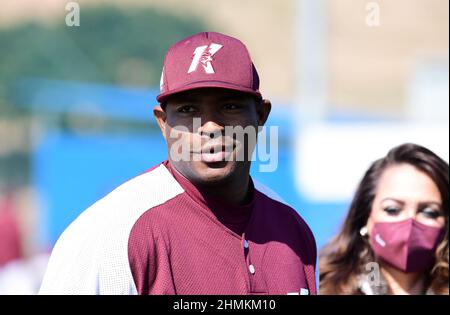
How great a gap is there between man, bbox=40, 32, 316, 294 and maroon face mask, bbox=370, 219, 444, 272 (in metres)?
1.35

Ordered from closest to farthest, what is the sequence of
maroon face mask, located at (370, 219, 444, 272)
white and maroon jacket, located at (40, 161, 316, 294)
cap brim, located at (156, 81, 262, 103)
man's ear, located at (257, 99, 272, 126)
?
white and maroon jacket, located at (40, 161, 316, 294), cap brim, located at (156, 81, 262, 103), man's ear, located at (257, 99, 272, 126), maroon face mask, located at (370, 219, 444, 272)

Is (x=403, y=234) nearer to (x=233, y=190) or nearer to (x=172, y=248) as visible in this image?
→ (x=233, y=190)

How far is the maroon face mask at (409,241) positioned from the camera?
4566 millimetres

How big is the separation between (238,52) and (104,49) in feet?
55.4

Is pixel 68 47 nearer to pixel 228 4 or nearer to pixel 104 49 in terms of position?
pixel 104 49

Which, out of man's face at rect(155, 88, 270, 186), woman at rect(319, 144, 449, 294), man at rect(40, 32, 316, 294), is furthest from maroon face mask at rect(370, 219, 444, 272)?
man's face at rect(155, 88, 270, 186)

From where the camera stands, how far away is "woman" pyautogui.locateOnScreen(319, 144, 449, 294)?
4.61 m

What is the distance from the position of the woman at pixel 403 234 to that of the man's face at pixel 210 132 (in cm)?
163

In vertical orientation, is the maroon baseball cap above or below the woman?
above

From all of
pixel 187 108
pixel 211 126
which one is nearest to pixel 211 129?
pixel 211 126

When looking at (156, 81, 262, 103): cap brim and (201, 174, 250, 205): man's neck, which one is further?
(201, 174, 250, 205): man's neck

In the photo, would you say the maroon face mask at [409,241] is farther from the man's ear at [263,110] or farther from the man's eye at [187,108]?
the man's eye at [187,108]

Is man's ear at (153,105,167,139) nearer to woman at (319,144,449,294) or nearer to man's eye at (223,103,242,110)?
man's eye at (223,103,242,110)

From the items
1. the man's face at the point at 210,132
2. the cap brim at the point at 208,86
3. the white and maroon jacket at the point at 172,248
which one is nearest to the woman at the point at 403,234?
the white and maroon jacket at the point at 172,248
